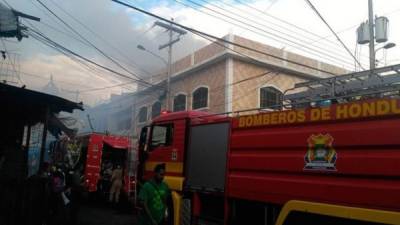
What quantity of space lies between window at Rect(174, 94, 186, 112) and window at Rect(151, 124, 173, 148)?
19.1 m

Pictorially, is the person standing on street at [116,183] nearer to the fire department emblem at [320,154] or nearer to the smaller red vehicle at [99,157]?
the smaller red vehicle at [99,157]

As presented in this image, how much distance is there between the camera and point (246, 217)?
7762mm

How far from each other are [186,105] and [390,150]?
24487 mm

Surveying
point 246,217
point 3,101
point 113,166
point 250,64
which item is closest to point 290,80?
point 250,64

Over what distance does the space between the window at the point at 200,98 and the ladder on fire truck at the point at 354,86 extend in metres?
19.3

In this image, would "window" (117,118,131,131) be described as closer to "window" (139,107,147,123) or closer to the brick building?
"window" (139,107,147,123)

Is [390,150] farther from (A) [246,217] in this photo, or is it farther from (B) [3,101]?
(B) [3,101]

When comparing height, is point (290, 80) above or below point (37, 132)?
above

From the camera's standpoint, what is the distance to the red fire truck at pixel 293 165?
5.43m

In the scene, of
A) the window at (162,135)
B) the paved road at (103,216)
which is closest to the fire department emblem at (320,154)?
the window at (162,135)

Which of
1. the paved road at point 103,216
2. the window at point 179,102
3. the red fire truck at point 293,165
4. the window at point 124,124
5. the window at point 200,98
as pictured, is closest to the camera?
the red fire truck at point 293,165

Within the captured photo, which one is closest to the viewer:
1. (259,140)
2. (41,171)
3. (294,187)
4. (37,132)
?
(294,187)

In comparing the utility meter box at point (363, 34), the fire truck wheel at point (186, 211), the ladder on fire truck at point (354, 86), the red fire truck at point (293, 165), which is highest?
the utility meter box at point (363, 34)

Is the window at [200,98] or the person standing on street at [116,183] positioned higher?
the window at [200,98]
